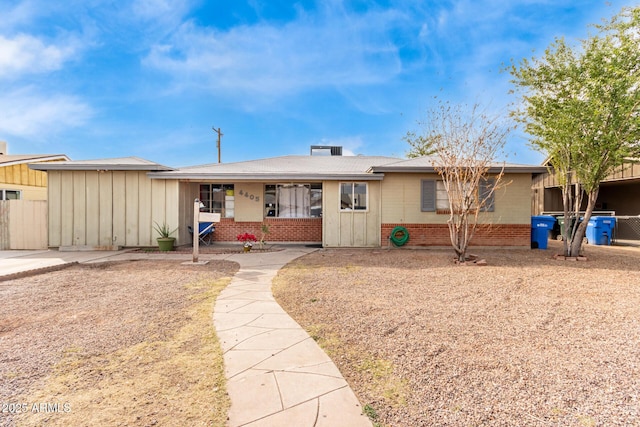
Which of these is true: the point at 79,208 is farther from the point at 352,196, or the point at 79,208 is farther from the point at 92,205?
the point at 352,196

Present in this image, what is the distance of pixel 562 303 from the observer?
4.45 m

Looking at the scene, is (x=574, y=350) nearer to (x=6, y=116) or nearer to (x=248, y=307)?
(x=248, y=307)

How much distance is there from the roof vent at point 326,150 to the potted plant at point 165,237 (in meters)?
9.35

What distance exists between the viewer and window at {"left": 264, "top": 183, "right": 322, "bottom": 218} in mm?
11770

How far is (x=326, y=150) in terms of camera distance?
1748cm

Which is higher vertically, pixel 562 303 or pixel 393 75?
pixel 393 75

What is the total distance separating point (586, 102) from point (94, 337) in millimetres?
11148

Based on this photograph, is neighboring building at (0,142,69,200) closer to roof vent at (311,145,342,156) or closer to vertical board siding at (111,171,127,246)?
vertical board siding at (111,171,127,246)

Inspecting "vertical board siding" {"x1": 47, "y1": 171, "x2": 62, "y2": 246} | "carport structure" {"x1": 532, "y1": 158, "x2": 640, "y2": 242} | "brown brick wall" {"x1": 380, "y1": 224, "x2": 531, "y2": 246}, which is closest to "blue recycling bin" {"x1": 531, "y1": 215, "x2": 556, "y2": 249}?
"brown brick wall" {"x1": 380, "y1": 224, "x2": 531, "y2": 246}

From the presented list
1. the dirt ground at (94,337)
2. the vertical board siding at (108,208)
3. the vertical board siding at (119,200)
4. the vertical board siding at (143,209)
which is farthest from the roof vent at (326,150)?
the dirt ground at (94,337)

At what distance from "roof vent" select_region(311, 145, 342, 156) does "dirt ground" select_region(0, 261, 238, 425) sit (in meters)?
12.3

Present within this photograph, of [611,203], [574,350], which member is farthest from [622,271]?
[611,203]

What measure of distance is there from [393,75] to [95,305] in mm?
13999

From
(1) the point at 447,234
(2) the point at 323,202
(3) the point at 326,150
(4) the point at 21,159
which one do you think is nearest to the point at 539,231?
(1) the point at 447,234
